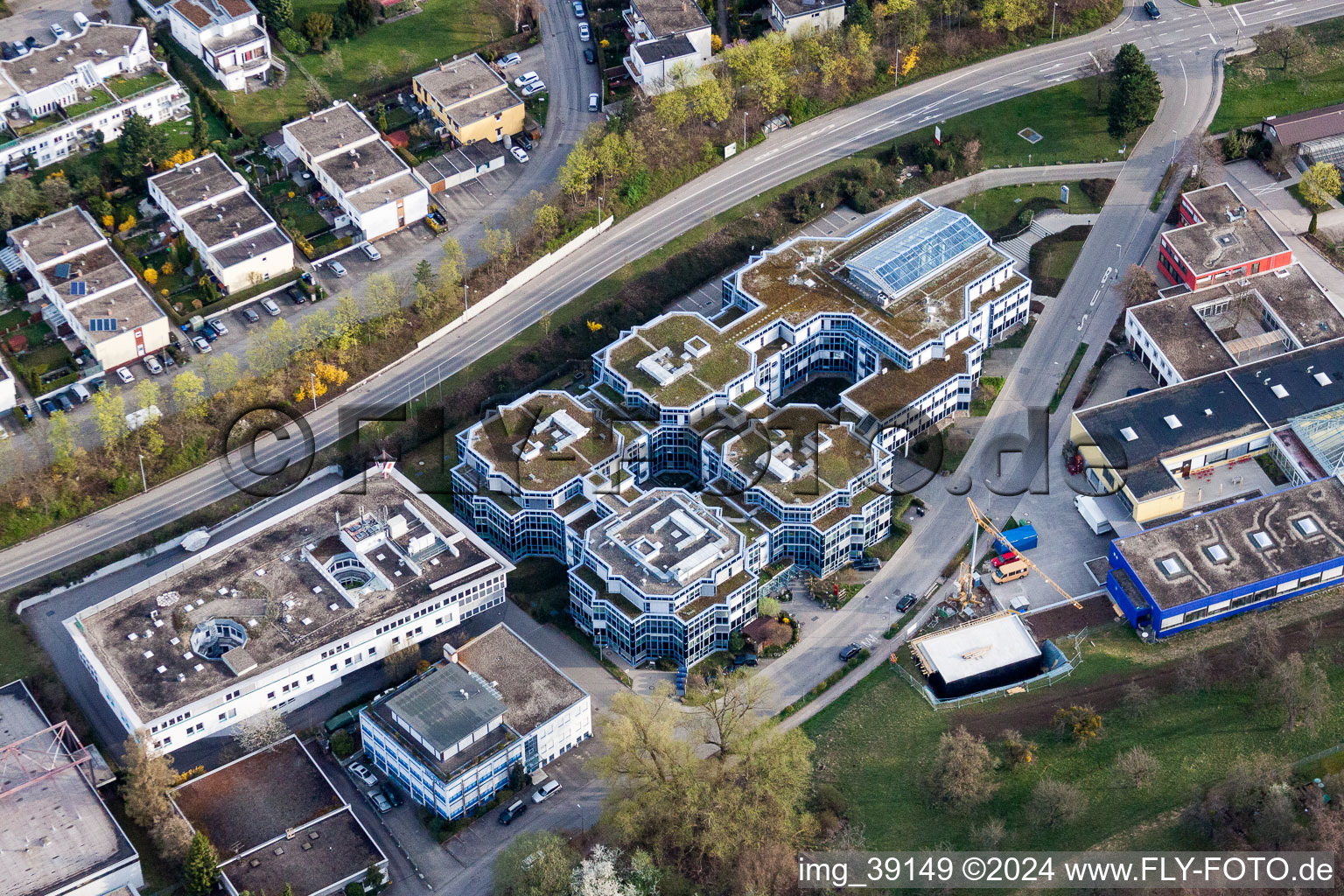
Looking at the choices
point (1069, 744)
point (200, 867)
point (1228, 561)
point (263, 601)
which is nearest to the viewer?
point (200, 867)

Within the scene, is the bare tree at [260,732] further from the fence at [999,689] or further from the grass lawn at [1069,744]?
the fence at [999,689]

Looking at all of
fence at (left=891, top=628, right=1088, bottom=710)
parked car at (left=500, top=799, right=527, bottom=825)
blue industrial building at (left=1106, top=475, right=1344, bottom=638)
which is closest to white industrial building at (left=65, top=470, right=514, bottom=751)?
parked car at (left=500, top=799, right=527, bottom=825)

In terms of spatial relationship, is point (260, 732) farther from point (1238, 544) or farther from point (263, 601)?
point (1238, 544)

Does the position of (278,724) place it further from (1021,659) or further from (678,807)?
(1021,659)

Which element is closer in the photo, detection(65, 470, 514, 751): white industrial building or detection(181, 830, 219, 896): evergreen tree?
detection(181, 830, 219, 896): evergreen tree

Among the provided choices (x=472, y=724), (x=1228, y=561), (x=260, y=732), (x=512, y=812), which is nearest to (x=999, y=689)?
(x=1228, y=561)

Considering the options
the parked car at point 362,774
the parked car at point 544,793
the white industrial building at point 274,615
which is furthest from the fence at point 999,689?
the parked car at point 362,774

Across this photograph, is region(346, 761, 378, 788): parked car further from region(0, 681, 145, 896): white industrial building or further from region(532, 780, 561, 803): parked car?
region(0, 681, 145, 896): white industrial building
